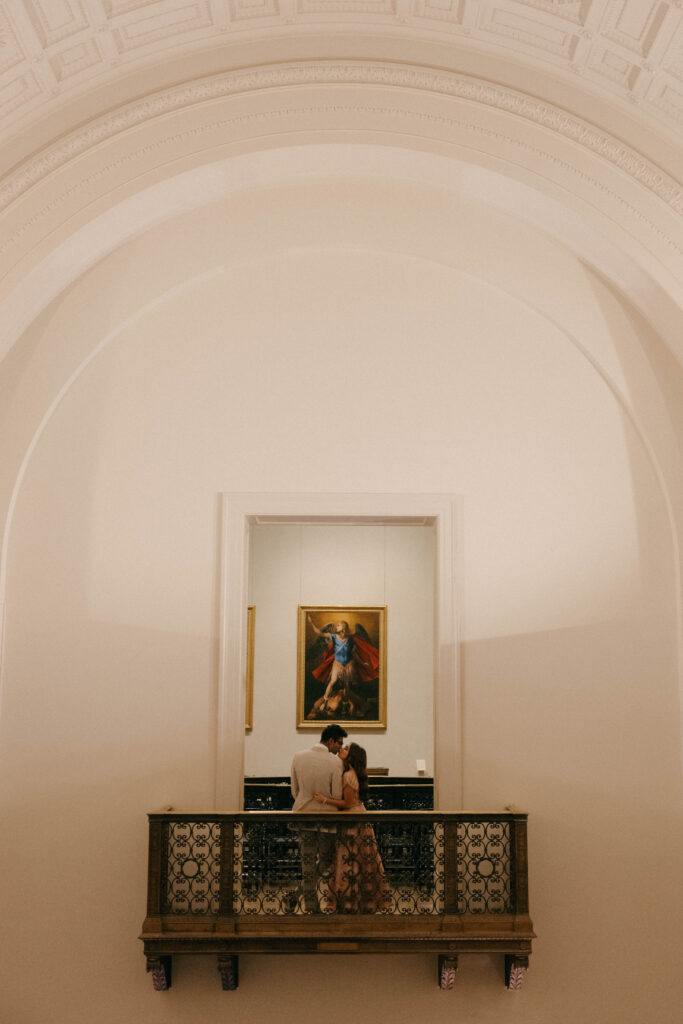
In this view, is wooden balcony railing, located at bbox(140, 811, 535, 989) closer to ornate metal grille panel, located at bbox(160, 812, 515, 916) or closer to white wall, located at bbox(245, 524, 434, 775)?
ornate metal grille panel, located at bbox(160, 812, 515, 916)

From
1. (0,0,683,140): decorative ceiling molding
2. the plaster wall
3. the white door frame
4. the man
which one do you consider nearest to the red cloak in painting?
the man

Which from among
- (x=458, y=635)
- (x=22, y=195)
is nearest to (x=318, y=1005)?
(x=458, y=635)

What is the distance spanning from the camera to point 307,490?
952 cm

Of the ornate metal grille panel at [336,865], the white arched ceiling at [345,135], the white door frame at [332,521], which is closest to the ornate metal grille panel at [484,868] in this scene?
the ornate metal grille panel at [336,865]

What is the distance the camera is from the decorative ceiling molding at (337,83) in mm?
8375

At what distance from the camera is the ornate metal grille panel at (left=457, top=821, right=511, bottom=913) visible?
8602 millimetres

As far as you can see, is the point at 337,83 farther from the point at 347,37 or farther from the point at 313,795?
the point at 313,795

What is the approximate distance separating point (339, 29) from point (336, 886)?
7.33m

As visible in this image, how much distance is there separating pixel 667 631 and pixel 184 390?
514 cm

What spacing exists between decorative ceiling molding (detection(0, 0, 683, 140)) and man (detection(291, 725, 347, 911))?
6242mm

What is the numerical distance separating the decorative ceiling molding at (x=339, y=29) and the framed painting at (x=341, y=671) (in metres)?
7.72

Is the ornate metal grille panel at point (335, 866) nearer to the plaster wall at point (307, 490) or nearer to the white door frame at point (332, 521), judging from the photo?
the white door frame at point (332, 521)

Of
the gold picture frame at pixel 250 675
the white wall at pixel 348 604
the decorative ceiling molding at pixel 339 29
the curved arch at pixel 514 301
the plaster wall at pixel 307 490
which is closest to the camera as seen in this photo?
the decorative ceiling molding at pixel 339 29

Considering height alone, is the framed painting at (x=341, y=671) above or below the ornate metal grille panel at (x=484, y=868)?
above
